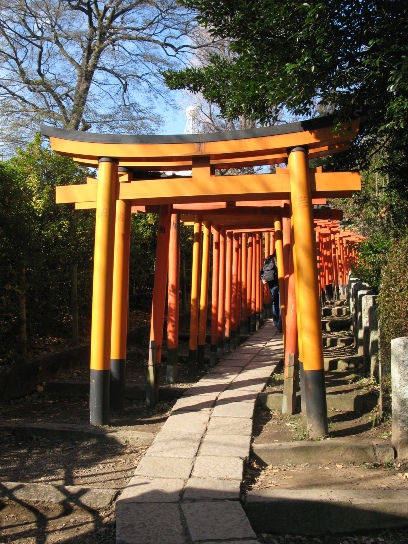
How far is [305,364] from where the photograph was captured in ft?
17.8

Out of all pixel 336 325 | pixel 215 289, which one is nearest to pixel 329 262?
pixel 336 325

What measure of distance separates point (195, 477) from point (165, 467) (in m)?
0.31

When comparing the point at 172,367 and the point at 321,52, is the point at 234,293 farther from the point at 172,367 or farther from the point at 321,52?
the point at 321,52

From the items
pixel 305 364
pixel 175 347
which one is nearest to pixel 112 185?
pixel 305 364

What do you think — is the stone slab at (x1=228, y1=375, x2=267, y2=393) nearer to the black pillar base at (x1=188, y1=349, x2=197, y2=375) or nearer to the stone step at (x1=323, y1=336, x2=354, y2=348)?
the black pillar base at (x1=188, y1=349, x2=197, y2=375)

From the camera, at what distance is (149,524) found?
11.5 feet

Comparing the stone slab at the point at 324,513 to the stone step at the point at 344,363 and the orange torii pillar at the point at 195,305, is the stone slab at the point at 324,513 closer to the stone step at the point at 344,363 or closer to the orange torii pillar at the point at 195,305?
the stone step at the point at 344,363

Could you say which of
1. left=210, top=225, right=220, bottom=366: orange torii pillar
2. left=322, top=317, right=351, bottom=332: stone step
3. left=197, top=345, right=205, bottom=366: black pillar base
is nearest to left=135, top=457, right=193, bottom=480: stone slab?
left=197, top=345, right=205, bottom=366: black pillar base

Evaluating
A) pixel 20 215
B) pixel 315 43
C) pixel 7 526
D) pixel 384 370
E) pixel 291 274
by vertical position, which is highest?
pixel 315 43

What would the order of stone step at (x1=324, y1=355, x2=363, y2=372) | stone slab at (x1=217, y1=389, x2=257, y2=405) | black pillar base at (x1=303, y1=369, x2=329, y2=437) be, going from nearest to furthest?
black pillar base at (x1=303, y1=369, x2=329, y2=437), stone slab at (x1=217, y1=389, x2=257, y2=405), stone step at (x1=324, y1=355, x2=363, y2=372)

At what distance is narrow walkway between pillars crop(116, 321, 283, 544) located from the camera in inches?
135

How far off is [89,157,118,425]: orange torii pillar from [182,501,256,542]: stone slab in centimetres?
220

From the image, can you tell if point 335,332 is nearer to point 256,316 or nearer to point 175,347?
point 256,316

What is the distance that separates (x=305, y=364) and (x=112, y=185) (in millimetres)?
2493
